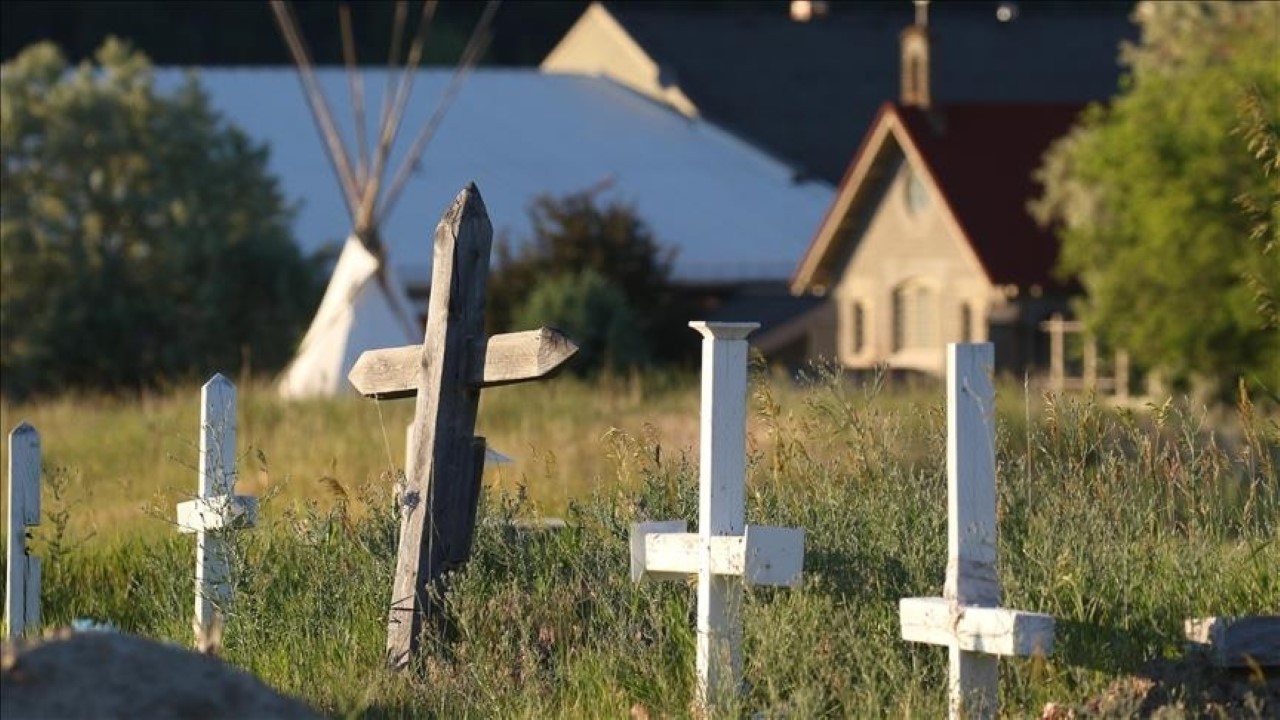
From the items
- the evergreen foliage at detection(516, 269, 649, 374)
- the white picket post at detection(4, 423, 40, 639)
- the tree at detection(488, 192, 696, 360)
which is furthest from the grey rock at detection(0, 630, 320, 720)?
the tree at detection(488, 192, 696, 360)

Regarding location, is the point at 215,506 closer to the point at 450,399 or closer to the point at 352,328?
the point at 450,399

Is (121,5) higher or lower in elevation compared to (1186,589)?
higher

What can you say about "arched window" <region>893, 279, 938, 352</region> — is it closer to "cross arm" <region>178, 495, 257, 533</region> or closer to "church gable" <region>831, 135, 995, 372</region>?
"church gable" <region>831, 135, 995, 372</region>

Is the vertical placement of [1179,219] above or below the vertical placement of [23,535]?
above

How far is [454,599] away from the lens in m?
7.58

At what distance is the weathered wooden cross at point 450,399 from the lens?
7.72 m

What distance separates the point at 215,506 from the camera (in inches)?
332

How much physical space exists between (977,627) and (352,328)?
68.2 ft

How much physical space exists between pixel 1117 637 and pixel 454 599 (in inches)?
75.8

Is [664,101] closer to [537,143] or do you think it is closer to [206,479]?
[537,143]

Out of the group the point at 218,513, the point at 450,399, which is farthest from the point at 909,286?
the point at 450,399

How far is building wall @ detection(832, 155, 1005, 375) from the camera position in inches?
1721

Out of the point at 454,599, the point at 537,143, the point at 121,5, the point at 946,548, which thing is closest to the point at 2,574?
the point at 454,599

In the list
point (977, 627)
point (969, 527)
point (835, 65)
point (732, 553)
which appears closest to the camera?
point (977, 627)
